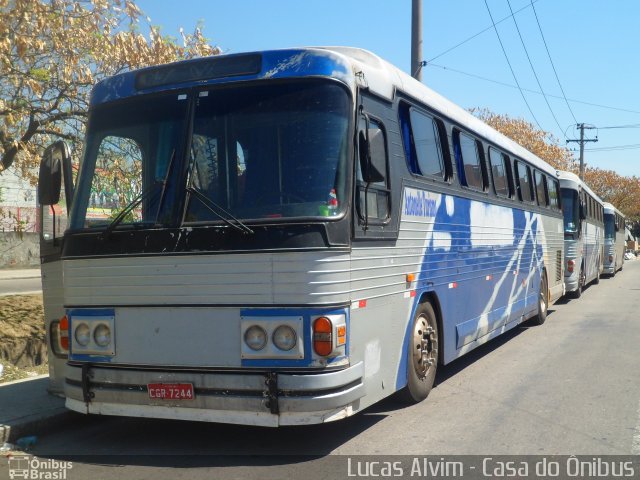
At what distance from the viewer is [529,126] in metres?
42.9

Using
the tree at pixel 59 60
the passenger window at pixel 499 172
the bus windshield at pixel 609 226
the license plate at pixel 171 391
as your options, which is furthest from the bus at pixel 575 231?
the license plate at pixel 171 391

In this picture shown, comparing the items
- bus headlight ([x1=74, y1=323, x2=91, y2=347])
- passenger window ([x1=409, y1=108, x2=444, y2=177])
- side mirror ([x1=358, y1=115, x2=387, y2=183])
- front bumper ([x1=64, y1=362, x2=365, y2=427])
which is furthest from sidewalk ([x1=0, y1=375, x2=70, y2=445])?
passenger window ([x1=409, y1=108, x2=444, y2=177])

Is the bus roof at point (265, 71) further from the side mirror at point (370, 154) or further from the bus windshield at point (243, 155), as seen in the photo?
the side mirror at point (370, 154)

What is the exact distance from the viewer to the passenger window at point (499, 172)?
10.3 m

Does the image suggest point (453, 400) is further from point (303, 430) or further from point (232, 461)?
point (232, 461)

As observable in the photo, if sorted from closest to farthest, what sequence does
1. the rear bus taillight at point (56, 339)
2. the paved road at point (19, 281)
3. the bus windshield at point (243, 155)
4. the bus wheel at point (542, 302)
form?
the bus windshield at point (243, 155), the rear bus taillight at point (56, 339), the bus wheel at point (542, 302), the paved road at point (19, 281)

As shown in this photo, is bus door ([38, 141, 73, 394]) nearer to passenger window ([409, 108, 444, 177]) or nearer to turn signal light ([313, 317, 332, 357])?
turn signal light ([313, 317, 332, 357])

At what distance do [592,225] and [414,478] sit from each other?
2117 centimetres

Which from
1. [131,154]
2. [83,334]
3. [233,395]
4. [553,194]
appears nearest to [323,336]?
[233,395]

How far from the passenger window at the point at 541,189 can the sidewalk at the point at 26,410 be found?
32.8 feet

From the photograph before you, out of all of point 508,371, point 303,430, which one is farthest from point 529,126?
point 303,430

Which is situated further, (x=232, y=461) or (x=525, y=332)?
(x=525, y=332)

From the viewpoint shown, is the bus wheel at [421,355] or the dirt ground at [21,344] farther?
the dirt ground at [21,344]

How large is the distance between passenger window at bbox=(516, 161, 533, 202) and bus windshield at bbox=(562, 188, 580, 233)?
278 inches
